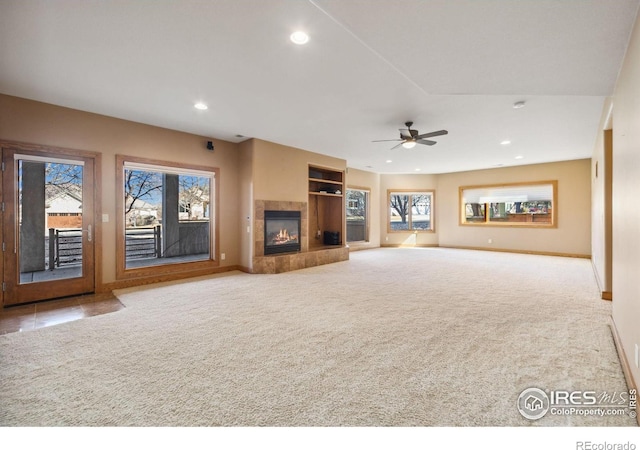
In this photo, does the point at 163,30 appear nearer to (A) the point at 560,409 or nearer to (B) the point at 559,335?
(A) the point at 560,409

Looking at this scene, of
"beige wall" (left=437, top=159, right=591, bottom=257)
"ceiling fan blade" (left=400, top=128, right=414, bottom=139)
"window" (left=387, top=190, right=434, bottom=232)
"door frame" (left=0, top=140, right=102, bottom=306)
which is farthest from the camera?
"window" (left=387, top=190, right=434, bottom=232)

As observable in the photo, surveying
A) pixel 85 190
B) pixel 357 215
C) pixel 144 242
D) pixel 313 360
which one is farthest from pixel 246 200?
pixel 357 215

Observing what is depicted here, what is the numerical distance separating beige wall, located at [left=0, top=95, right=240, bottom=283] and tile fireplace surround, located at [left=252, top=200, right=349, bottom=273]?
2.08 ft

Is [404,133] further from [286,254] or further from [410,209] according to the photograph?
[410,209]

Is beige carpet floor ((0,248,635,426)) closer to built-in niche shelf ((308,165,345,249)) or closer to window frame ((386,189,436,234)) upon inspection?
built-in niche shelf ((308,165,345,249))

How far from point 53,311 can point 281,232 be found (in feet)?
12.4

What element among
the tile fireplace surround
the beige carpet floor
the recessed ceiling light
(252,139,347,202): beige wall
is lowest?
the beige carpet floor

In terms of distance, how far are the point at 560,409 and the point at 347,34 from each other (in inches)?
117

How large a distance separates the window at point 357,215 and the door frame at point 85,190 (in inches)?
263

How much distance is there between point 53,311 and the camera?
3.58 meters

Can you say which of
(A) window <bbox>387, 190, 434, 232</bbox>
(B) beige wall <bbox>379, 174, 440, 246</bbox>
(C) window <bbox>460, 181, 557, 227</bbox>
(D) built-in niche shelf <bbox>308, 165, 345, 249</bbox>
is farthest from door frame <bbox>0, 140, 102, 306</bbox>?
(C) window <bbox>460, 181, 557, 227</bbox>

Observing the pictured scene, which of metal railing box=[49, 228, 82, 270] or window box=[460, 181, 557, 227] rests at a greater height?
window box=[460, 181, 557, 227]

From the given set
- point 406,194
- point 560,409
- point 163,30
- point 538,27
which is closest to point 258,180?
point 163,30

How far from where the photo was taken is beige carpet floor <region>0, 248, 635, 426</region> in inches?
64.4
